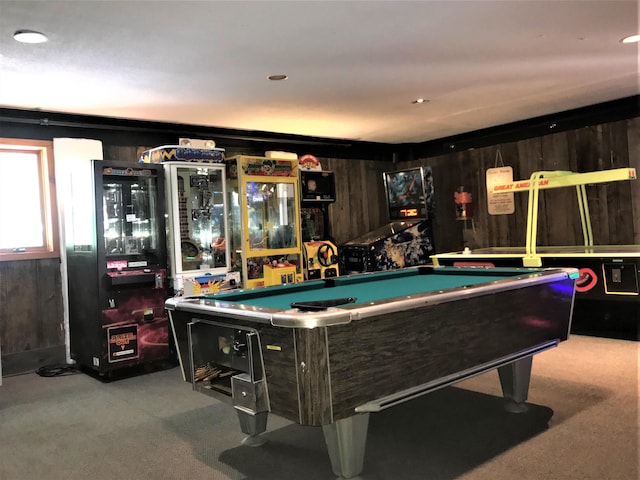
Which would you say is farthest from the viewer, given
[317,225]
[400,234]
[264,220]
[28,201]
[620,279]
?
[400,234]

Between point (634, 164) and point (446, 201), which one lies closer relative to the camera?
point (634, 164)

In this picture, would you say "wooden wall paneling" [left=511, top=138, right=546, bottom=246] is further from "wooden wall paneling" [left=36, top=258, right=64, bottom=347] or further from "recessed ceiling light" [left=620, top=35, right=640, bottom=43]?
"wooden wall paneling" [left=36, top=258, right=64, bottom=347]

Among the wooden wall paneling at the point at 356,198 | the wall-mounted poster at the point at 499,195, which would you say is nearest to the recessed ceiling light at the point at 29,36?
the wooden wall paneling at the point at 356,198

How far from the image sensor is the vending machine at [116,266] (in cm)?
447

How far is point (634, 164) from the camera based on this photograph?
562 cm

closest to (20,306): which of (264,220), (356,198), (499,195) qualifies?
(264,220)

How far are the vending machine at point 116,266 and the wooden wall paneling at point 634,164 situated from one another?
4977 mm

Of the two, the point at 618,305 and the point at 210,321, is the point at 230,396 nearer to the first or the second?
the point at 210,321

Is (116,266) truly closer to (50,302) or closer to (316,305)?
(50,302)

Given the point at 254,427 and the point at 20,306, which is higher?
the point at 20,306

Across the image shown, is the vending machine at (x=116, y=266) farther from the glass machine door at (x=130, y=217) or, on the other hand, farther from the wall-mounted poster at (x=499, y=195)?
the wall-mounted poster at (x=499, y=195)

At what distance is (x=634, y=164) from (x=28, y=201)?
6.30 m

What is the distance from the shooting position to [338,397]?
2.08m

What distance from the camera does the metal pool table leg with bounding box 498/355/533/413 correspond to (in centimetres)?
323
